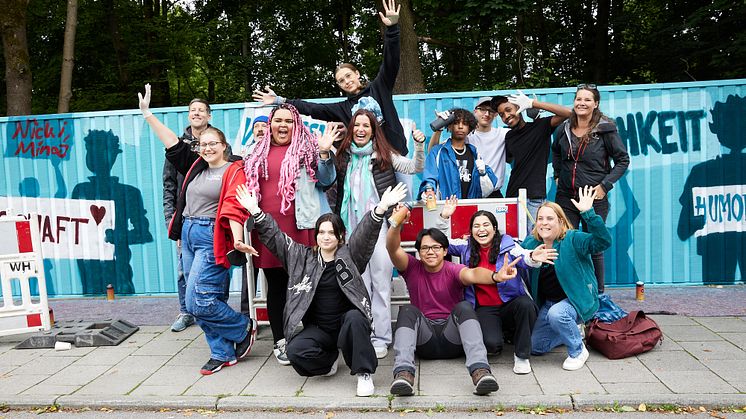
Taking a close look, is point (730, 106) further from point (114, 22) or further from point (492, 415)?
point (114, 22)

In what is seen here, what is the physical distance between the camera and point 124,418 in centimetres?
459

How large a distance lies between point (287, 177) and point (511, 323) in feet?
7.18

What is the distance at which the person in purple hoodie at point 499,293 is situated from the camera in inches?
200

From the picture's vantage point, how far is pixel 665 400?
4.42 metres

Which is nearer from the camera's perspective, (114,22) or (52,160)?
(52,160)

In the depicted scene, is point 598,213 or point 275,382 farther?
point 598,213

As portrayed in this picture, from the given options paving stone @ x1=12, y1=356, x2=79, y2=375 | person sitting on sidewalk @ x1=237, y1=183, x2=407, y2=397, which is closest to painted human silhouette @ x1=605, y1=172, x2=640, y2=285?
person sitting on sidewalk @ x1=237, y1=183, x2=407, y2=397

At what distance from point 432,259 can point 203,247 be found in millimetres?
1904

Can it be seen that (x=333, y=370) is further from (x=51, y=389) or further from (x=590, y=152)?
(x=590, y=152)

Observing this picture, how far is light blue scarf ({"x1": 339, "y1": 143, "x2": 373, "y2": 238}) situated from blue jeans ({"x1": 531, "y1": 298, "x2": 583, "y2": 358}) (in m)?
1.74

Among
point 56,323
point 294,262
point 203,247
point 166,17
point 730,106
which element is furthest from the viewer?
point 166,17

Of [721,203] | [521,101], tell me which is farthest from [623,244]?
[521,101]

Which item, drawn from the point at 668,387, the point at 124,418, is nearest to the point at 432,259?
the point at 668,387

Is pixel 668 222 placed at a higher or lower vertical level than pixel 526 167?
lower
